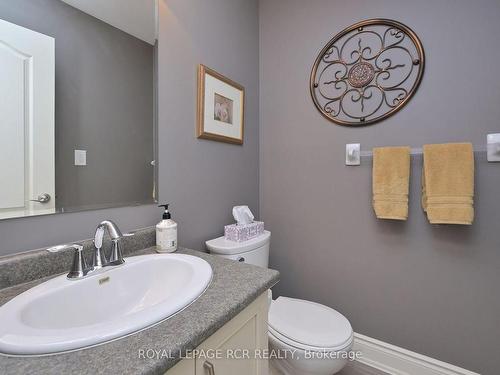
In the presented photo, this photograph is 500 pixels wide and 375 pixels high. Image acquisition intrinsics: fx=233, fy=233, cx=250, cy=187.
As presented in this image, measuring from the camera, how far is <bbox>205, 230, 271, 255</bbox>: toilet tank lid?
45.7 inches

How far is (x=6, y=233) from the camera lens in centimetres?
66

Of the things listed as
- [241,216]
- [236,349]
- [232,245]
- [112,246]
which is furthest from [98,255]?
[241,216]

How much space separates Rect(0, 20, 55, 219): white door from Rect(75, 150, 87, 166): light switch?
0.23ft

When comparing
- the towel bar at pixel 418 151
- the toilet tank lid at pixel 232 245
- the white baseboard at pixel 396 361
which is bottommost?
the white baseboard at pixel 396 361

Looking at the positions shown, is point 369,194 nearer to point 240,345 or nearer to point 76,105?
point 240,345

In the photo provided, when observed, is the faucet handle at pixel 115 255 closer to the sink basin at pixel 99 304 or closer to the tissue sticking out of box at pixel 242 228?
the sink basin at pixel 99 304

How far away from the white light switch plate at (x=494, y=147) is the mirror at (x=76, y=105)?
1.51m

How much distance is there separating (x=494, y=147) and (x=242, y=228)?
123cm

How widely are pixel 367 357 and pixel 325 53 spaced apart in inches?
72.2

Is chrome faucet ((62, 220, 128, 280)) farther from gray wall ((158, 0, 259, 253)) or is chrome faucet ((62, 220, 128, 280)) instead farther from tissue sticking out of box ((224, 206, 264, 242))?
tissue sticking out of box ((224, 206, 264, 242))

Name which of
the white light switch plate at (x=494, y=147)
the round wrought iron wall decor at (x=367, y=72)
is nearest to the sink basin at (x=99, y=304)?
the round wrought iron wall decor at (x=367, y=72)

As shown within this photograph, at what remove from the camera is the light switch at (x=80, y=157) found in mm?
823

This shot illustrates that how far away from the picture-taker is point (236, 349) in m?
0.63

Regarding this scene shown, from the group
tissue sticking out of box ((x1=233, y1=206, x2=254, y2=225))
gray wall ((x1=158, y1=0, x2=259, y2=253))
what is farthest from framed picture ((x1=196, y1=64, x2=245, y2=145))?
tissue sticking out of box ((x1=233, y1=206, x2=254, y2=225))
